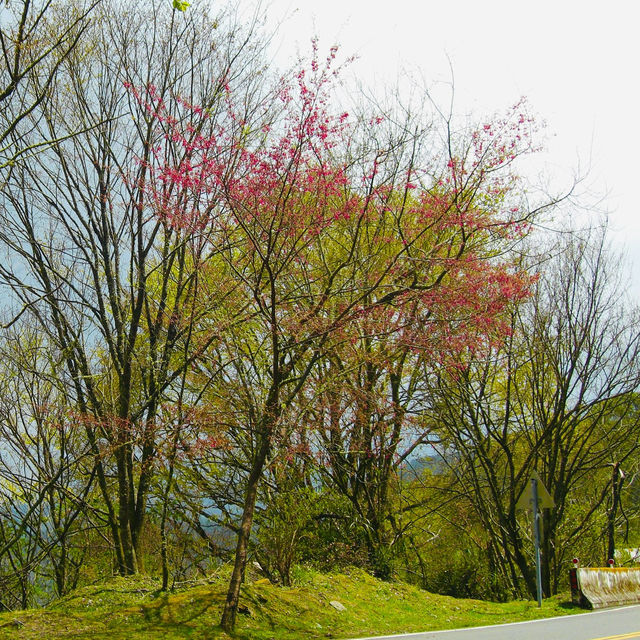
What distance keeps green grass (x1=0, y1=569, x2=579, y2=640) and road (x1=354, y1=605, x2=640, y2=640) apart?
1.95 feet

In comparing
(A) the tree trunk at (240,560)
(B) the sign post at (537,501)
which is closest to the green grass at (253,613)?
(A) the tree trunk at (240,560)

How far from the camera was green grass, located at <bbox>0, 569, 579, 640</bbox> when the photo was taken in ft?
27.3

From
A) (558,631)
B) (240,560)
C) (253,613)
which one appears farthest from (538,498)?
(240,560)

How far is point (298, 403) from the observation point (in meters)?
12.6

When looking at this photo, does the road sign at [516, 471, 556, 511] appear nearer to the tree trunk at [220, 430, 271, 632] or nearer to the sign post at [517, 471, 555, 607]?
the sign post at [517, 471, 555, 607]

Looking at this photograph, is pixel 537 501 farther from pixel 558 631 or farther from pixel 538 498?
pixel 558 631

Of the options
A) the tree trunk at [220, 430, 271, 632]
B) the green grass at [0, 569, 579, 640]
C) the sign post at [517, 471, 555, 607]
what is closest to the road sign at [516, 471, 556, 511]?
the sign post at [517, 471, 555, 607]

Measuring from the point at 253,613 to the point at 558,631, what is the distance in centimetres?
442

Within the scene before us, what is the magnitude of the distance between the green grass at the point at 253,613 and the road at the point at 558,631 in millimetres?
595

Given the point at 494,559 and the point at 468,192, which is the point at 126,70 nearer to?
the point at 468,192

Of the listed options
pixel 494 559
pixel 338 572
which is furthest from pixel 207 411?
pixel 494 559

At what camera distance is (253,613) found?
9383mm

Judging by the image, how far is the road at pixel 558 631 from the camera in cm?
887

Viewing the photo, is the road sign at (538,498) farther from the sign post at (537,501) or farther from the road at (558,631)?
the road at (558,631)
